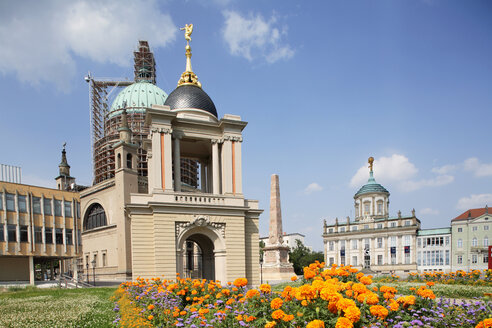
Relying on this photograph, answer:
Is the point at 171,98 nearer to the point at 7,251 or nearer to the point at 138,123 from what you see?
the point at 7,251

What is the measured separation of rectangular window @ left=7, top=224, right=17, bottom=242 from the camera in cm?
3962

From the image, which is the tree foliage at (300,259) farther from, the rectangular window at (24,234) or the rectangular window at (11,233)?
the rectangular window at (11,233)

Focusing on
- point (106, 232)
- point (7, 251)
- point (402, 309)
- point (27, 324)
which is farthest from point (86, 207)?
point (402, 309)

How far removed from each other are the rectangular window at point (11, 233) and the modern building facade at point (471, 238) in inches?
2894

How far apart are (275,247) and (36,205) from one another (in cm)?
2906

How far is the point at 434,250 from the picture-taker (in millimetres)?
74000

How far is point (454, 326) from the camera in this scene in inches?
279

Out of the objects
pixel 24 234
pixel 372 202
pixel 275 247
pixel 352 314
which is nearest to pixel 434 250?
pixel 372 202

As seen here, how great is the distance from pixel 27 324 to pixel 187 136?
1632 centimetres

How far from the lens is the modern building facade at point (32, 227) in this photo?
1569 inches

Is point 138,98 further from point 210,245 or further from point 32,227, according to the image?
point 210,245

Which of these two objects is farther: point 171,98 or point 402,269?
point 402,269

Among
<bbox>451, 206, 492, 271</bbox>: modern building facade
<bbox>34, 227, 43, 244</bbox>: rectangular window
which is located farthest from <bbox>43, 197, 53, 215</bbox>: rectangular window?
<bbox>451, 206, 492, 271</bbox>: modern building facade

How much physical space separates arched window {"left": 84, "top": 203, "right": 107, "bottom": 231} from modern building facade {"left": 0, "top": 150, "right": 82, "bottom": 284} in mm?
2898
